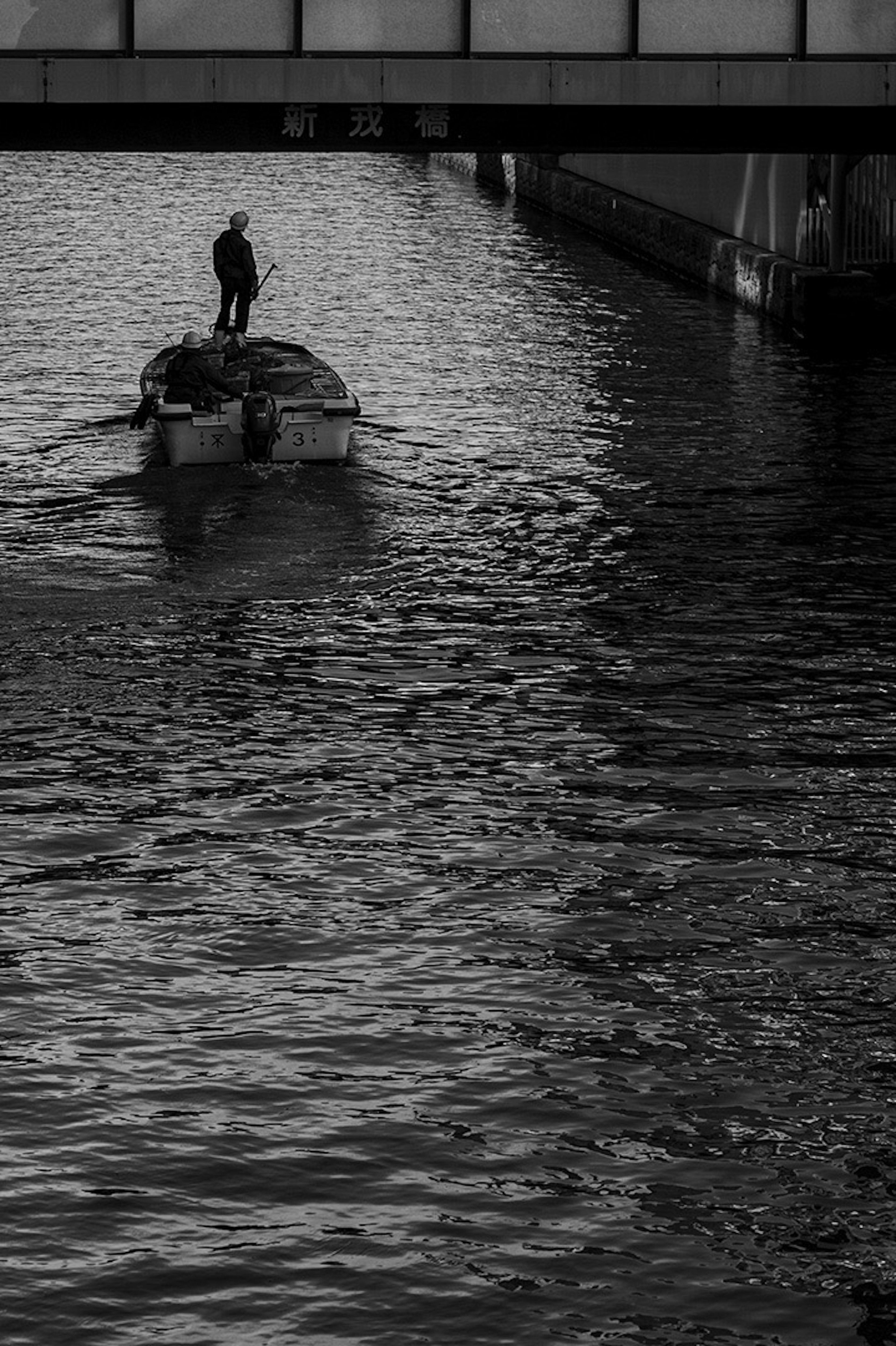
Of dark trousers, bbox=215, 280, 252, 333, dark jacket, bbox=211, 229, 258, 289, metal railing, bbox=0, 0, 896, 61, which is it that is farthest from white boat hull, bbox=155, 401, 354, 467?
dark jacket, bbox=211, 229, 258, 289

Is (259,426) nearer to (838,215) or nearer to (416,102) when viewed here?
(416,102)

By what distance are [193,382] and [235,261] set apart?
7.06 m

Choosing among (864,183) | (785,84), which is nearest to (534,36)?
(785,84)

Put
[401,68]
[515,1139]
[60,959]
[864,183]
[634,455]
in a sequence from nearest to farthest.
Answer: [515,1139]
[60,959]
[401,68]
[634,455]
[864,183]

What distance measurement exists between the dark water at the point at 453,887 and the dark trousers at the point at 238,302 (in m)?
3.18

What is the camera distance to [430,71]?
3019 centimetres

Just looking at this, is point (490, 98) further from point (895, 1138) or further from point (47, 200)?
point (47, 200)

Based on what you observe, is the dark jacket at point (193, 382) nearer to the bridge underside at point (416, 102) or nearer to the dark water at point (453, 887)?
the dark water at point (453, 887)

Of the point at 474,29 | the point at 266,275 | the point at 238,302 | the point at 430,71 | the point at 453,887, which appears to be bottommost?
the point at 453,887

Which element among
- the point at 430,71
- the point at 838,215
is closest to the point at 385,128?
the point at 430,71

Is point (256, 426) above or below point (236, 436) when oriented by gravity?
above

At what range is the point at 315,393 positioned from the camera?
3331 centimetres

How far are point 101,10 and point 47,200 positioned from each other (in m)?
38.7

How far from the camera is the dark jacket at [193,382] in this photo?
31859mm
